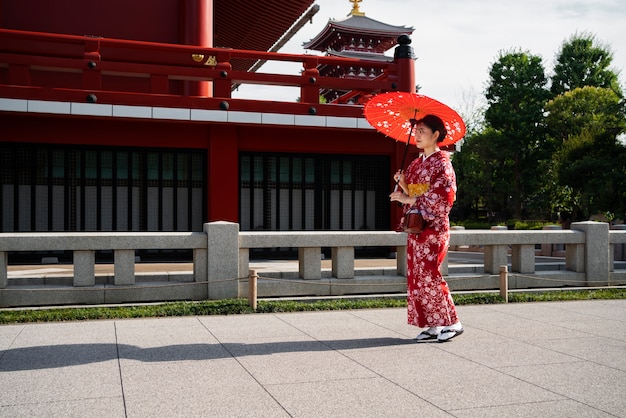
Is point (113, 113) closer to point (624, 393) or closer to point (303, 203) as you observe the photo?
point (303, 203)

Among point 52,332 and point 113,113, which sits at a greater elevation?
point 113,113

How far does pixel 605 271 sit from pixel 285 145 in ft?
22.2

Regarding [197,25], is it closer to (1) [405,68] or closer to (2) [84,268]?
(1) [405,68]

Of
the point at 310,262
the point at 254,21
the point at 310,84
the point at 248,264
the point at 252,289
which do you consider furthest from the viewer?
the point at 254,21

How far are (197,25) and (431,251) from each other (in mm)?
9627

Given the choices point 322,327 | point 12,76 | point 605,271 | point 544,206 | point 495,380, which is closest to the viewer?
point 495,380

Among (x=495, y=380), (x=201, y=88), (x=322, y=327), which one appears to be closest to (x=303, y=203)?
(x=201, y=88)

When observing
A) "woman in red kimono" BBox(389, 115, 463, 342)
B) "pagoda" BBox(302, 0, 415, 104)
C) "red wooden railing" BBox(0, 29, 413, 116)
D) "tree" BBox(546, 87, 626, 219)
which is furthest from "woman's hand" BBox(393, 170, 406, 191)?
"pagoda" BBox(302, 0, 415, 104)

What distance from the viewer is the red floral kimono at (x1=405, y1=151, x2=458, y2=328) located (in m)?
6.48

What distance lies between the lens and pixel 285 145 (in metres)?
14.0

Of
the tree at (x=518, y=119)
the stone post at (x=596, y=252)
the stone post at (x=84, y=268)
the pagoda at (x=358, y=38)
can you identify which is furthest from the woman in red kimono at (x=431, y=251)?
the tree at (x=518, y=119)

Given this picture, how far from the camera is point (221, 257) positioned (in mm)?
8867

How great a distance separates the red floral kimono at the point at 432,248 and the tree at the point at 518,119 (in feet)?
110

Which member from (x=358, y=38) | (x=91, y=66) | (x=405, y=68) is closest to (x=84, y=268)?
(x=91, y=66)
